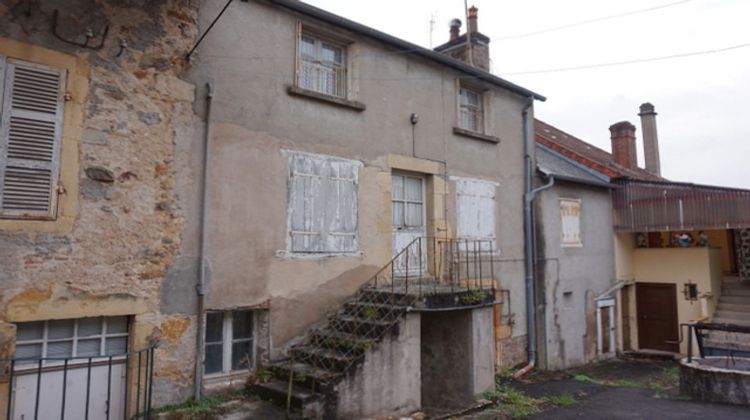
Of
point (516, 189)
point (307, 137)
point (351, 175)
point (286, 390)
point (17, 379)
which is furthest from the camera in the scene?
point (516, 189)

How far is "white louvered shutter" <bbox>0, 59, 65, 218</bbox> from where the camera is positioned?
5504 millimetres

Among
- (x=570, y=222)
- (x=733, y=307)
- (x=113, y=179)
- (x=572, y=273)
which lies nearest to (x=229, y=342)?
(x=113, y=179)

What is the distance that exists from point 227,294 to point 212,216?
1.09 m

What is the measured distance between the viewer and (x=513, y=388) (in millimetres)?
9695

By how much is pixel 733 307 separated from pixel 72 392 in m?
15.8

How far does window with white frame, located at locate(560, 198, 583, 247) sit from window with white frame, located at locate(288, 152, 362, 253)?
6.65 meters

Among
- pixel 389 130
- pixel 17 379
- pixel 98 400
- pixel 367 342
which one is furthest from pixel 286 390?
pixel 389 130

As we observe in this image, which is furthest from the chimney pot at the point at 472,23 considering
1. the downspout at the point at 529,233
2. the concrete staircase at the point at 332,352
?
the concrete staircase at the point at 332,352

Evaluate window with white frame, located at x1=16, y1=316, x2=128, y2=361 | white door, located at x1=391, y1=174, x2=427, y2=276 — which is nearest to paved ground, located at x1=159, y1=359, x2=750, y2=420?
window with white frame, located at x1=16, y1=316, x2=128, y2=361

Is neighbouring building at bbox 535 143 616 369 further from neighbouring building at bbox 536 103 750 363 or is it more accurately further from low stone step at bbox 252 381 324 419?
low stone step at bbox 252 381 324 419

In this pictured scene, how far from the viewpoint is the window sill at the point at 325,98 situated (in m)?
7.74

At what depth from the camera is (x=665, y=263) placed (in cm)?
1491

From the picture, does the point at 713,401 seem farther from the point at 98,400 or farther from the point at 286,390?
the point at 98,400

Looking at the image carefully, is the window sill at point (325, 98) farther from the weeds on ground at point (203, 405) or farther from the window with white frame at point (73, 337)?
the weeds on ground at point (203, 405)
